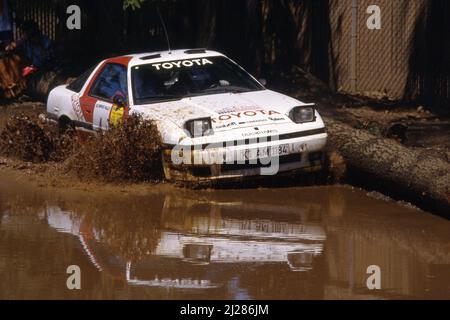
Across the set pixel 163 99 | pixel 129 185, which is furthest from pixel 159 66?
pixel 129 185

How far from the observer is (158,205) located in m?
10.3

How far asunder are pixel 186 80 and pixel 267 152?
178cm

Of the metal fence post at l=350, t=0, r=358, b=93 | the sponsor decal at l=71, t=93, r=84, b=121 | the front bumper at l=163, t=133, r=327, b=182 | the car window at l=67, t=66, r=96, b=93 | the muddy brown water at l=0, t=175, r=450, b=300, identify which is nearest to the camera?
the muddy brown water at l=0, t=175, r=450, b=300

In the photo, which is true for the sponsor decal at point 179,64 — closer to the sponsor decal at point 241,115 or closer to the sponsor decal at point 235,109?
the sponsor decal at point 235,109

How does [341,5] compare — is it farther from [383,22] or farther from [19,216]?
[19,216]

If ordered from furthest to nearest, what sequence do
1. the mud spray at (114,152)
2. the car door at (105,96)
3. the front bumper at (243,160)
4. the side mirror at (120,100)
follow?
1. the car door at (105,96)
2. the side mirror at (120,100)
3. the mud spray at (114,152)
4. the front bumper at (243,160)

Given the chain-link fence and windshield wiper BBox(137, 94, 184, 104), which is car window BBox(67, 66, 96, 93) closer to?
windshield wiper BBox(137, 94, 184, 104)

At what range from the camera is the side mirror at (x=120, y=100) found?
11.5m

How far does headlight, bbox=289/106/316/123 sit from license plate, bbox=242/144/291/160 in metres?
0.40

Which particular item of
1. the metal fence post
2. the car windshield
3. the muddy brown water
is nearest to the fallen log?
the muddy brown water

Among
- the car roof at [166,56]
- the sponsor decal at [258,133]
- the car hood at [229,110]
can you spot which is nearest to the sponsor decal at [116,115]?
the car hood at [229,110]

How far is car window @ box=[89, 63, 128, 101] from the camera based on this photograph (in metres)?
11.8

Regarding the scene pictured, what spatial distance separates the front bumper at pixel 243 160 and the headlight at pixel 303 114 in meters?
0.21

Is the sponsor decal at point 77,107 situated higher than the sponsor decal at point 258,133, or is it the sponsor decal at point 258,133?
the sponsor decal at point 258,133
